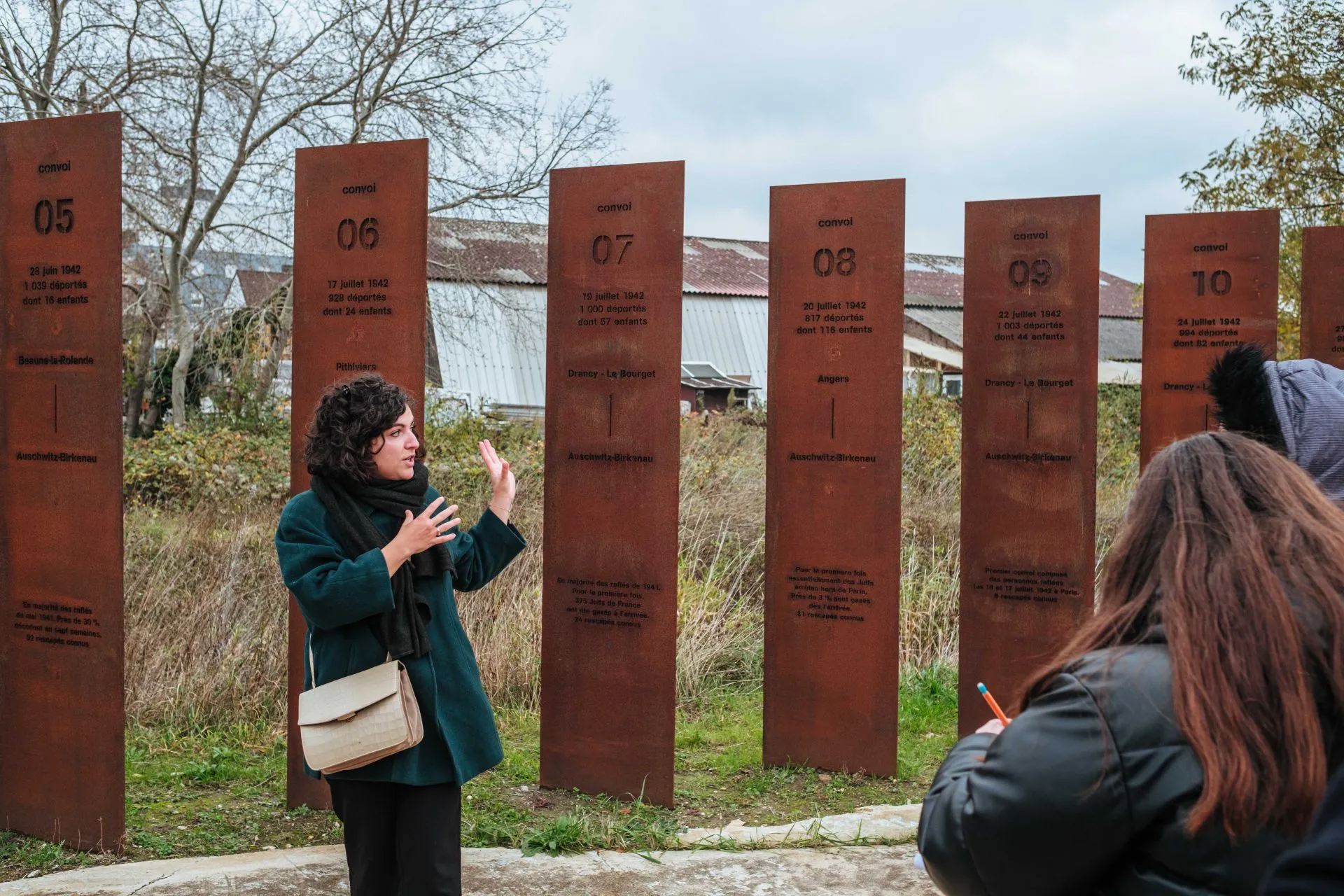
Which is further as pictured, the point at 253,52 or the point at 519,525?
the point at 253,52

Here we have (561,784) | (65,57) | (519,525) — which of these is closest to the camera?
(561,784)

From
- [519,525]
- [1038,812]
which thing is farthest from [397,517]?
[519,525]

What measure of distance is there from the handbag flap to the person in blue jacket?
0.08 metres

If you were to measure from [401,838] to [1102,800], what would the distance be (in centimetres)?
224

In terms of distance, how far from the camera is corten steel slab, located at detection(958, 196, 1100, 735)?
5500mm

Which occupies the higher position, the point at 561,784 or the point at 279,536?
the point at 279,536

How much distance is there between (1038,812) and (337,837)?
3860 millimetres

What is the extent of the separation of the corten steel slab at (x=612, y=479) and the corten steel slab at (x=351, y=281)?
26.0 inches

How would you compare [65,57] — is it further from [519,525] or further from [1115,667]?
[1115,667]

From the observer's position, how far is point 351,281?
16.4 ft

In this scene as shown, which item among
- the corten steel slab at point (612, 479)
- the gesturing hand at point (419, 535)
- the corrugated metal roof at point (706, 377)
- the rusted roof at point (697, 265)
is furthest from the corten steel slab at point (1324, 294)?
the corrugated metal roof at point (706, 377)

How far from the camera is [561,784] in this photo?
17.5 feet

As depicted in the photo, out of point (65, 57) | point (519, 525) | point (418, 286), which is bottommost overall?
point (519, 525)

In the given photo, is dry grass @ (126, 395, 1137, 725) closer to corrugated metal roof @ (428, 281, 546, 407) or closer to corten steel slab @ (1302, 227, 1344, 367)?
corten steel slab @ (1302, 227, 1344, 367)
